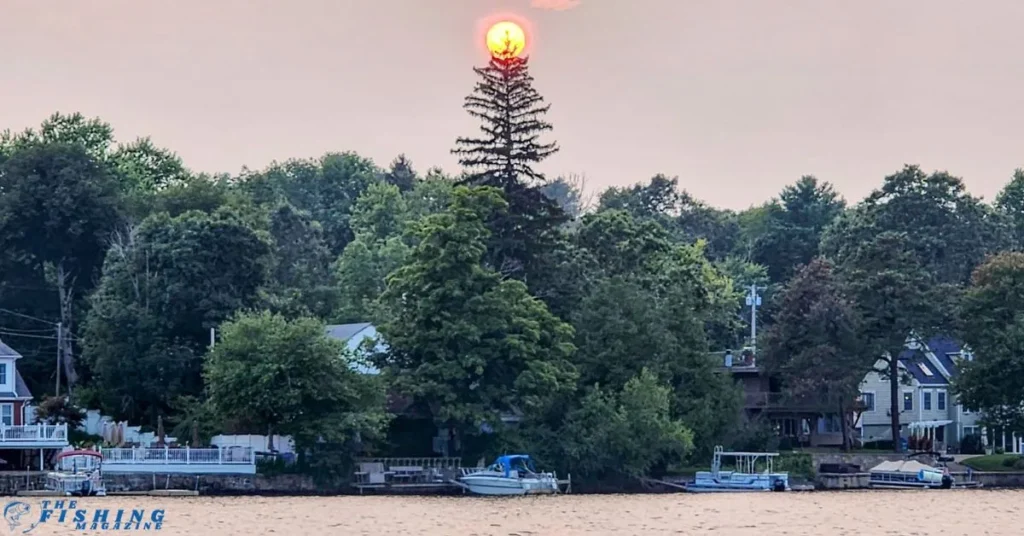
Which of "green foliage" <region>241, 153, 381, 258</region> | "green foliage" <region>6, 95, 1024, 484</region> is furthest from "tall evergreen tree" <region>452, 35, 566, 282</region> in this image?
"green foliage" <region>241, 153, 381, 258</region>

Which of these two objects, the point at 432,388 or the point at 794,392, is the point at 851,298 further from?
the point at 432,388

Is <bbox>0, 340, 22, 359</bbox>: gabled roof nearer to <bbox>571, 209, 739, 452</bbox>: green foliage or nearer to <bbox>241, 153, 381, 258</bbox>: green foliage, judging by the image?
<bbox>571, 209, 739, 452</bbox>: green foliage

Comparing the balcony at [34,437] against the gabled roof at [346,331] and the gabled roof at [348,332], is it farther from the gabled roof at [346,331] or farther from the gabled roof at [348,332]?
the gabled roof at [346,331]

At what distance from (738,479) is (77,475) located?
30.7 m

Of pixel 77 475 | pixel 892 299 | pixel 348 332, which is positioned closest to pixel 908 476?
pixel 892 299

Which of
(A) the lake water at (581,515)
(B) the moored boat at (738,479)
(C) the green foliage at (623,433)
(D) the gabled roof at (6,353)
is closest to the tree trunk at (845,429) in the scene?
(B) the moored boat at (738,479)

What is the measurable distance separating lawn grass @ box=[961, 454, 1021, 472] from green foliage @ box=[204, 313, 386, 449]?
34046 mm

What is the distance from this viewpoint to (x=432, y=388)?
77188 mm

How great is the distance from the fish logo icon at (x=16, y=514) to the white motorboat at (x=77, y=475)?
3.56m

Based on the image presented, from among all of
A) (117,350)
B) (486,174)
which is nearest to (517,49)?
(486,174)

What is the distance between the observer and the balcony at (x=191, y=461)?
245 ft

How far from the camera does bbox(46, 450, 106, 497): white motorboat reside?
233ft

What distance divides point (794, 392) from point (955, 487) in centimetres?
967

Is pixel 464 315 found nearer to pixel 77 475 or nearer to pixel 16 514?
pixel 77 475
